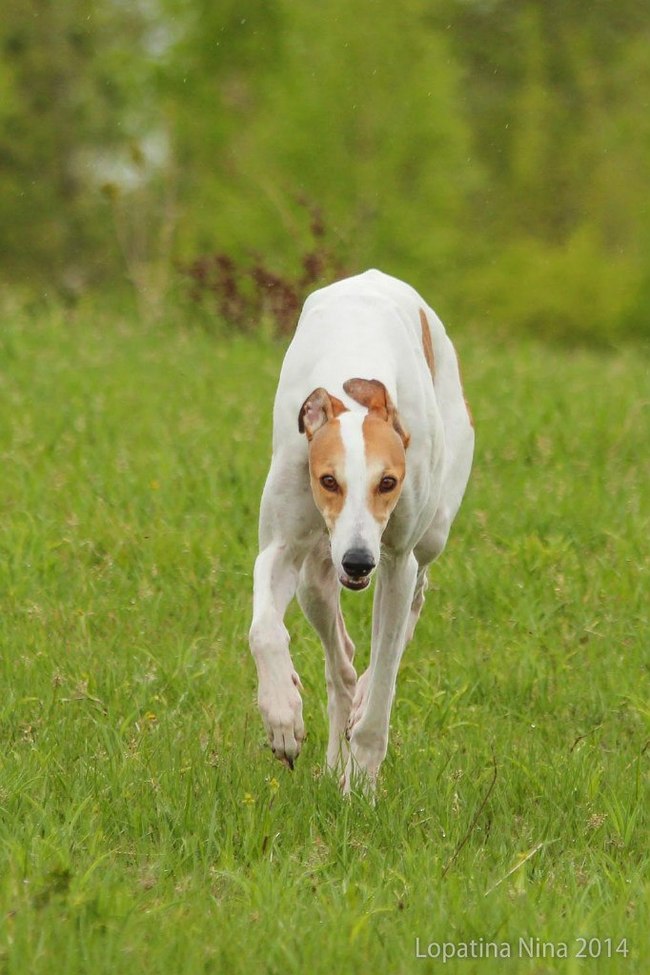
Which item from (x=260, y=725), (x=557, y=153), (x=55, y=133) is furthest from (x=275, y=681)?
(x=557, y=153)

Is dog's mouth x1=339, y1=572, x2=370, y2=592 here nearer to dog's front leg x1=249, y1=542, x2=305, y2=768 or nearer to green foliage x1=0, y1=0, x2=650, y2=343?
dog's front leg x1=249, y1=542, x2=305, y2=768

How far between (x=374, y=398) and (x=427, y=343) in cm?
105

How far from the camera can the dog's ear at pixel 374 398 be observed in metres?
3.99

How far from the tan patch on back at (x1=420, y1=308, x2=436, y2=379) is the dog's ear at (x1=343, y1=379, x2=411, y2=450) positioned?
2.93 feet

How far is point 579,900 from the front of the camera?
3.66 metres

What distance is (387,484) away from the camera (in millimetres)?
3836

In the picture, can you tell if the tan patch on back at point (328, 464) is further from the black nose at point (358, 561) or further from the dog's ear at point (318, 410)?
the black nose at point (358, 561)

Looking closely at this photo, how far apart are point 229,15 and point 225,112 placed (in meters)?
2.08

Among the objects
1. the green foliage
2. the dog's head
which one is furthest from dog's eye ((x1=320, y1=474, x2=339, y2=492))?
the green foliage

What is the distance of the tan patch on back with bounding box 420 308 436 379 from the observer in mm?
4977

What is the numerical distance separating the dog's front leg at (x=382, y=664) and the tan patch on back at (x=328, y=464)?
2.41 feet

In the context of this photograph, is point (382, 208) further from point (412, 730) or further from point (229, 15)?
point (412, 730)

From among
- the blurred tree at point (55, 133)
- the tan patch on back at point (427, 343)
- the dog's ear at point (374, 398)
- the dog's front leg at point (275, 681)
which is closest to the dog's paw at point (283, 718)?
the dog's front leg at point (275, 681)

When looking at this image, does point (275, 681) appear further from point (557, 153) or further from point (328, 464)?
point (557, 153)
